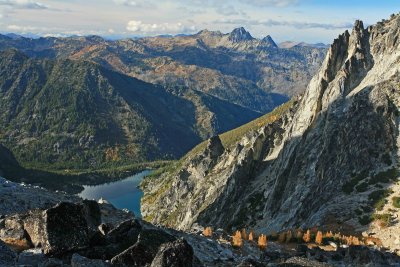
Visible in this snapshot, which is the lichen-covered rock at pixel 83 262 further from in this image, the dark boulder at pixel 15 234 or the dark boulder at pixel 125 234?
the dark boulder at pixel 15 234

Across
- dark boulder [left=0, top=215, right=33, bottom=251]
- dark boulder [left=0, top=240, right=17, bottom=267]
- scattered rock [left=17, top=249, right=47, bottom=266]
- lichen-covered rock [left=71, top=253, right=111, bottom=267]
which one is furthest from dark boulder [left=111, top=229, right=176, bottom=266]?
dark boulder [left=0, top=215, right=33, bottom=251]

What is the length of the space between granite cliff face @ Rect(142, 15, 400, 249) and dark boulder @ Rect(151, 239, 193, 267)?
5098 cm

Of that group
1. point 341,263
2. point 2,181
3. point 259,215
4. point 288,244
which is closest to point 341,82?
point 259,215

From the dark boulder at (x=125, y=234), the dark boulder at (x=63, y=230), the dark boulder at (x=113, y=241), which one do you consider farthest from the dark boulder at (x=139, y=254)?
the dark boulder at (x=63, y=230)

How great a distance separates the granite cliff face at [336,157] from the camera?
273 feet

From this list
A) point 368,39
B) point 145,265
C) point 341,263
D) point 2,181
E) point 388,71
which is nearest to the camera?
point 145,265

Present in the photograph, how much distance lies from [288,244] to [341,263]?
10499 millimetres

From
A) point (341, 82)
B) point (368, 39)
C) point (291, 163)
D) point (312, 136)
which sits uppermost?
point (368, 39)

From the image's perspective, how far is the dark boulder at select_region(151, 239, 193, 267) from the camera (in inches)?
901

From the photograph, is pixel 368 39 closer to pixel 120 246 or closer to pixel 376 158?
pixel 376 158

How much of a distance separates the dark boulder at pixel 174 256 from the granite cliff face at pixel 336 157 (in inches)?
2007

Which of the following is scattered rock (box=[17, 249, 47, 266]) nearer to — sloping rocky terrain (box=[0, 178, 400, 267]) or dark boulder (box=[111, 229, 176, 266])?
sloping rocky terrain (box=[0, 178, 400, 267])

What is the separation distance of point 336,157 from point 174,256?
267 ft

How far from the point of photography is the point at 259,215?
112 meters
